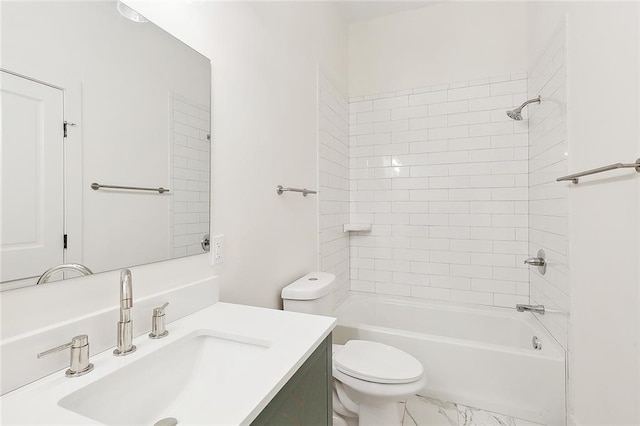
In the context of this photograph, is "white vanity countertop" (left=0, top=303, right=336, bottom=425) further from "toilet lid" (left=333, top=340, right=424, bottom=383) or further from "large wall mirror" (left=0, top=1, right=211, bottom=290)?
"toilet lid" (left=333, top=340, right=424, bottom=383)

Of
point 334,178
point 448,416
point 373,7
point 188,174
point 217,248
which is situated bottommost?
point 448,416

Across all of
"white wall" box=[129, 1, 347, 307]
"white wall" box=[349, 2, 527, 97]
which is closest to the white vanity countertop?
"white wall" box=[129, 1, 347, 307]

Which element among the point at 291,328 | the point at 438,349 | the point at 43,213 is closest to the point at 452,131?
the point at 438,349

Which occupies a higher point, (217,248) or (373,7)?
(373,7)

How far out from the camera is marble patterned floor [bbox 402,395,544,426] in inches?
66.0

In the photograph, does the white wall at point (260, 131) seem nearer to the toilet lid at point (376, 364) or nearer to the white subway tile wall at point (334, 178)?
the white subway tile wall at point (334, 178)

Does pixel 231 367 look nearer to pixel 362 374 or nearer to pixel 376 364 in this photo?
pixel 362 374

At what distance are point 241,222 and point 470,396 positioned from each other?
1.71 m

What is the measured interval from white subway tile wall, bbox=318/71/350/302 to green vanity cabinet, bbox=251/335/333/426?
1.19m

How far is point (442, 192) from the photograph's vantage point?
2.50 metres

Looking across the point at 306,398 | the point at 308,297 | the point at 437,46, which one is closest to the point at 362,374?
the point at 308,297

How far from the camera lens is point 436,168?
2516 mm

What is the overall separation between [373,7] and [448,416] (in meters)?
3.05

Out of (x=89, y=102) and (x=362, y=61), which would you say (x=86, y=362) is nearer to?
(x=89, y=102)
